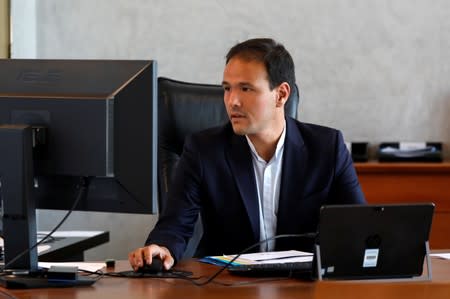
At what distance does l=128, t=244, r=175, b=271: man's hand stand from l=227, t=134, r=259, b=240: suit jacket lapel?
448 mm

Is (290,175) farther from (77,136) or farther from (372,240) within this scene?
(77,136)

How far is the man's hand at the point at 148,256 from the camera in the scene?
2.16m

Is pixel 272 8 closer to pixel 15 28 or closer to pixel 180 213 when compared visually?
pixel 15 28

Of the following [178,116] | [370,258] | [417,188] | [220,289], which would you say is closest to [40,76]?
[220,289]

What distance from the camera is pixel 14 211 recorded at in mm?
1997

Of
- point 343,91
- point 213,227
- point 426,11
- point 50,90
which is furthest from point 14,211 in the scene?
point 426,11

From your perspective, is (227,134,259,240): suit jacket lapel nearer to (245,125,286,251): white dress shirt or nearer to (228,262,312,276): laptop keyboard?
(245,125,286,251): white dress shirt

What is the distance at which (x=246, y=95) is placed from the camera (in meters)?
2.61

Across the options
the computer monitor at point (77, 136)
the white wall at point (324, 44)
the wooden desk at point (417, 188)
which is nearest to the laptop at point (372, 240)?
the computer monitor at point (77, 136)

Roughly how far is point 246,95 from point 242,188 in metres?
0.29

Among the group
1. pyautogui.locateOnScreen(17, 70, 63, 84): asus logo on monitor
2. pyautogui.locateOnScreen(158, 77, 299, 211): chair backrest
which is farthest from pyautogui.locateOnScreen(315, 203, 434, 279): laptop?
pyautogui.locateOnScreen(158, 77, 299, 211): chair backrest

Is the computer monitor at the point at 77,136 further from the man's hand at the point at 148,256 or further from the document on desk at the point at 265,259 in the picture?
the document on desk at the point at 265,259

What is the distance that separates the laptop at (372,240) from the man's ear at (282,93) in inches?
33.4

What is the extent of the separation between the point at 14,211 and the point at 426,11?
292cm
